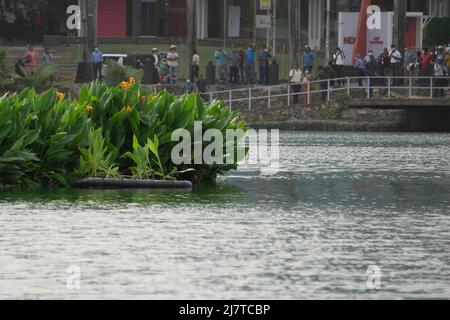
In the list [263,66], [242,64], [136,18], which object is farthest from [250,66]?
[136,18]

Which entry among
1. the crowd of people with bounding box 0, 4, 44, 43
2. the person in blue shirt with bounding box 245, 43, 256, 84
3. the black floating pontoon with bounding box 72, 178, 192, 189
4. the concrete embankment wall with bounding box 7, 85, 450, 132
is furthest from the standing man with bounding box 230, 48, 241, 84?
the black floating pontoon with bounding box 72, 178, 192, 189

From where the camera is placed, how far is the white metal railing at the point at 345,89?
5581 centimetres

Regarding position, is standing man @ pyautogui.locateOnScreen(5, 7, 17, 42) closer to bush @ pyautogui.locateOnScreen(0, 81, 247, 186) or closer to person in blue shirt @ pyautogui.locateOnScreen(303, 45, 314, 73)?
person in blue shirt @ pyautogui.locateOnScreen(303, 45, 314, 73)

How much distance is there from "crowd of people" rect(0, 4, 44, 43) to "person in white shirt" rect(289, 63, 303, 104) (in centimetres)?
2050

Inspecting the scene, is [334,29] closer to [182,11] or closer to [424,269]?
[182,11]

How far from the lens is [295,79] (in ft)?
188

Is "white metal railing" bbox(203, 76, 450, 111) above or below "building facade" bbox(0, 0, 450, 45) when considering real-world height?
below

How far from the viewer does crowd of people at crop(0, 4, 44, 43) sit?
246ft

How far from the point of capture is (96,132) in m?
28.9

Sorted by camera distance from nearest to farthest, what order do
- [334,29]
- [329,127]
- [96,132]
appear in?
[96,132], [329,127], [334,29]

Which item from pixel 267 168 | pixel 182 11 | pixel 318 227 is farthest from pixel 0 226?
pixel 182 11

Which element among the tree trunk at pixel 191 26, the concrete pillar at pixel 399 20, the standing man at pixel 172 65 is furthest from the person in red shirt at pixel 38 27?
the concrete pillar at pixel 399 20
